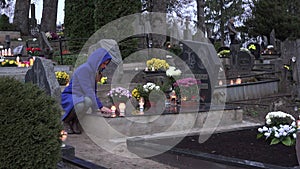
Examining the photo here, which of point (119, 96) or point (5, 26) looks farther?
point (5, 26)

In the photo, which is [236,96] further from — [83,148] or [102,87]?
[83,148]

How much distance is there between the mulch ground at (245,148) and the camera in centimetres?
501

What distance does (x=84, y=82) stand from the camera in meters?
7.03

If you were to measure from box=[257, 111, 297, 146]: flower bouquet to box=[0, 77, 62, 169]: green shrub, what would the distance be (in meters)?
3.28

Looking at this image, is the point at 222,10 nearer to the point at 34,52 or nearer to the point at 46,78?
the point at 34,52

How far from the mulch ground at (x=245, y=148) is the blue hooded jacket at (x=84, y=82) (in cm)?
180

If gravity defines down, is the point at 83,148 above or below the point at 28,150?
below

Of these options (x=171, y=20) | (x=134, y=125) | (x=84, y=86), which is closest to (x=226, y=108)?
(x=134, y=125)

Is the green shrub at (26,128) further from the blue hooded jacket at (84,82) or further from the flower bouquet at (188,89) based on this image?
the flower bouquet at (188,89)

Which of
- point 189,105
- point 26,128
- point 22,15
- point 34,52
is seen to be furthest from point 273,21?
point 26,128

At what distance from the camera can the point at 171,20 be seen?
Answer: 32.8 meters

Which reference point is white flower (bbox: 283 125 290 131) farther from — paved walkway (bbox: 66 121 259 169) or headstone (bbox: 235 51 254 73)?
headstone (bbox: 235 51 254 73)

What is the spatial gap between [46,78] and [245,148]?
8.75ft

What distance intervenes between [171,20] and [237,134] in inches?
1049
